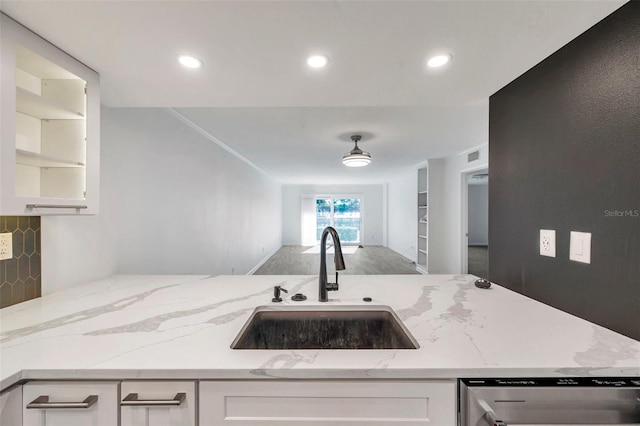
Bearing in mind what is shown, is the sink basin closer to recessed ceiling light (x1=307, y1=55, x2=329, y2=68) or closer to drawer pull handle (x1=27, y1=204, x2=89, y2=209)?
drawer pull handle (x1=27, y1=204, x2=89, y2=209)

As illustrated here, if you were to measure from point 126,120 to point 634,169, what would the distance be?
291 cm

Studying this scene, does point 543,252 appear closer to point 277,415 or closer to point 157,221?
point 277,415

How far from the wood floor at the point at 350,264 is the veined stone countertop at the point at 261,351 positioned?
3.96 metres

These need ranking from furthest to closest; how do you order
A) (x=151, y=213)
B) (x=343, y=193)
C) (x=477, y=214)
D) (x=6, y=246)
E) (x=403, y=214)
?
(x=477, y=214)
(x=343, y=193)
(x=403, y=214)
(x=151, y=213)
(x=6, y=246)

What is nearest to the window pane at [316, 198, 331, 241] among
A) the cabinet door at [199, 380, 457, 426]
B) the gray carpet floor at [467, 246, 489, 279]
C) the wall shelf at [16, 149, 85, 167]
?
the gray carpet floor at [467, 246, 489, 279]

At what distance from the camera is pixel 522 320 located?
1.07 m

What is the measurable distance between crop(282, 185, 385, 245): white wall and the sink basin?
8760 millimetres

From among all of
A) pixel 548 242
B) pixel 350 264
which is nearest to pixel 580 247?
pixel 548 242

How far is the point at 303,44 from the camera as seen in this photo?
1225 mm

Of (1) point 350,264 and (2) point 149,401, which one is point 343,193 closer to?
(1) point 350,264

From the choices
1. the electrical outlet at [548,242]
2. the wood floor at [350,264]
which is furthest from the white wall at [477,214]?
the electrical outlet at [548,242]

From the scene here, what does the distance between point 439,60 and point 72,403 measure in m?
1.98

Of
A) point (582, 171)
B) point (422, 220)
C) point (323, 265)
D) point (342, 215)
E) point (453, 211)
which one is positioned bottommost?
point (323, 265)

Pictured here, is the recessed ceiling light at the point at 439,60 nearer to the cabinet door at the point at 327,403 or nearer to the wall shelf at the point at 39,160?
the cabinet door at the point at 327,403
